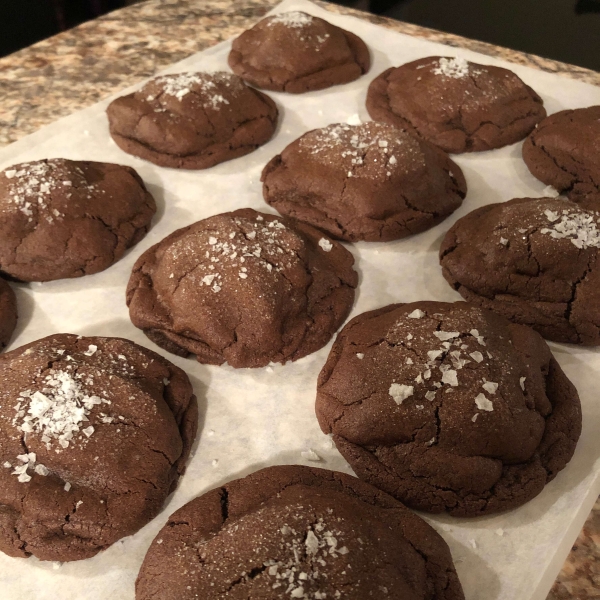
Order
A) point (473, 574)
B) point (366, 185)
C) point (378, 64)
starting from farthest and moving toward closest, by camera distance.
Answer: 1. point (378, 64)
2. point (366, 185)
3. point (473, 574)

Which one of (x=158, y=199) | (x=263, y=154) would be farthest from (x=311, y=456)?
(x=263, y=154)

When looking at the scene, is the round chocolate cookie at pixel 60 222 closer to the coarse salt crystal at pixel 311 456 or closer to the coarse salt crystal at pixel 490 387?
the coarse salt crystal at pixel 311 456

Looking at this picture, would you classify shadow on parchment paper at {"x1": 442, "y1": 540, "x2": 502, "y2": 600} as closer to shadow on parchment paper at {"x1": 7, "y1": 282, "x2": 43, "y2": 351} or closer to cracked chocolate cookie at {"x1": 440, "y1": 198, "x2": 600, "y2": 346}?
cracked chocolate cookie at {"x1": 440, "y1": 198, "x2": 600, "y2": 346}

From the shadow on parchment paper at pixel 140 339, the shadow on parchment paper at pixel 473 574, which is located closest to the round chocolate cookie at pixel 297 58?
the shadow on parchment paper at pixel 140 339

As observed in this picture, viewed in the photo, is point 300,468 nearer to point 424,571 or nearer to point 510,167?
point 424,571

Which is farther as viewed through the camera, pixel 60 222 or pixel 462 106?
pixel 462 106

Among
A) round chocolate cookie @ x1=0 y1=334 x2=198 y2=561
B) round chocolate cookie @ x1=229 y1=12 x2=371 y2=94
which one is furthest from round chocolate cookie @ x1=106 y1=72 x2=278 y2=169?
round chocolate cookie @ x1=0 y1=334 x2=198 y2=561

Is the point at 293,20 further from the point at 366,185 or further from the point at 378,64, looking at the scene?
the point at 366,185

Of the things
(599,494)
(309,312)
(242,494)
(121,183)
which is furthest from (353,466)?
(121,183)
